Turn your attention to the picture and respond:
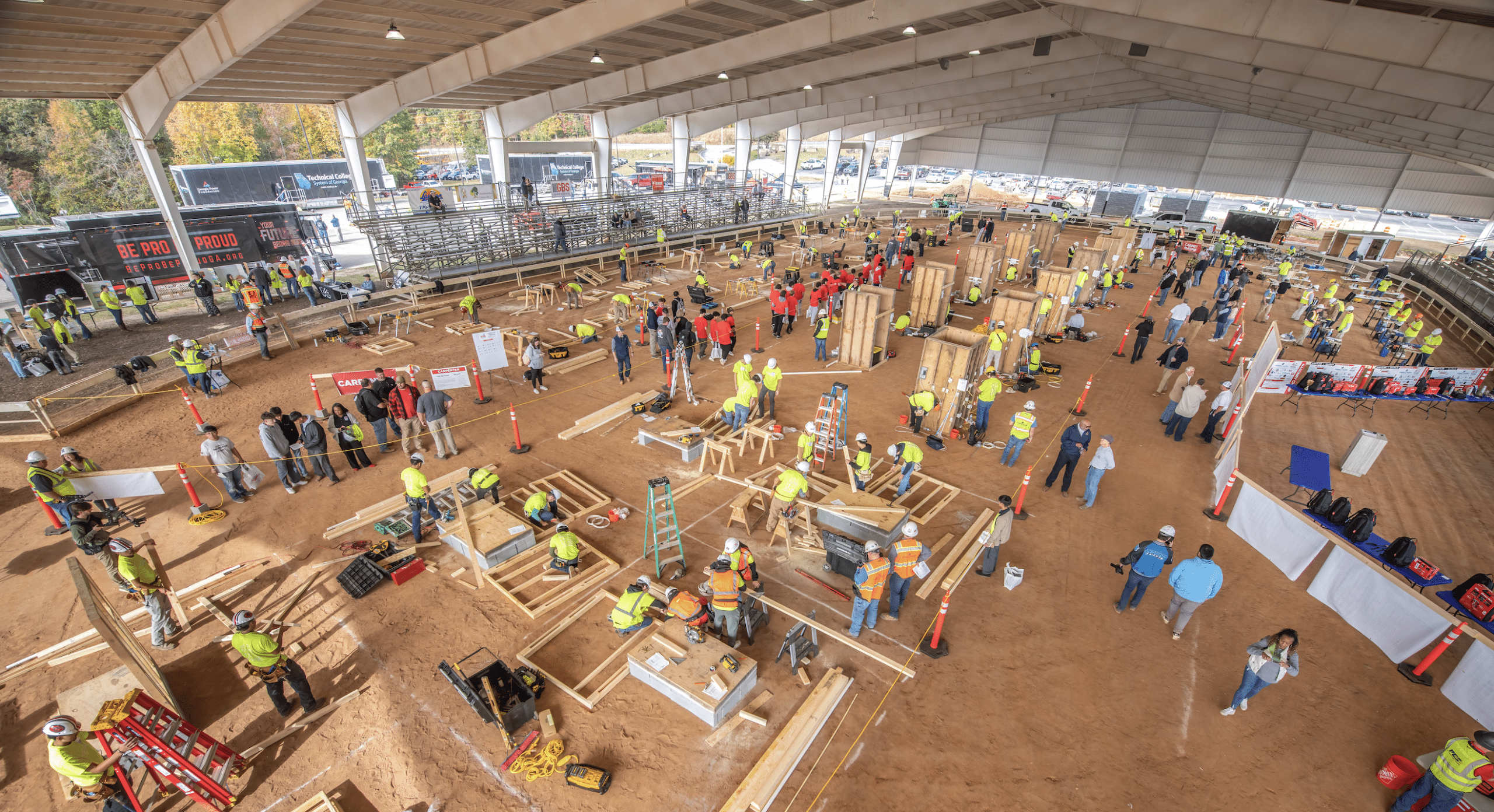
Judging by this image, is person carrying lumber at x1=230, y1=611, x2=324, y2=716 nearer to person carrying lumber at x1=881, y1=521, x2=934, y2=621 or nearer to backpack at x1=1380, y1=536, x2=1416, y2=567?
person carrying lumber at x1=881, y1=521, x2=934, y2=621

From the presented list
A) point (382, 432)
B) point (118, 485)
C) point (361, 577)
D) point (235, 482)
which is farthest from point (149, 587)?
point (382, 432)

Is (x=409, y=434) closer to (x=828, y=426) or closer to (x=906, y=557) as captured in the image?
(x=828, y=426)

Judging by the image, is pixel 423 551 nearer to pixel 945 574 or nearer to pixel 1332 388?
pixel 945 574

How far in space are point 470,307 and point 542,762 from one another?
18309 mm

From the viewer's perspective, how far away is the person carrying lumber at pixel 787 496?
9570mm

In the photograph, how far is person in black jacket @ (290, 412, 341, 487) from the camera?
1213cm

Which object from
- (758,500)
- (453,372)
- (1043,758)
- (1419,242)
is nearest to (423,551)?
(453,372)

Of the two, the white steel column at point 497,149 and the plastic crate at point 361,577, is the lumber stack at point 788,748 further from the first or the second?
the white steel column at point 497,149

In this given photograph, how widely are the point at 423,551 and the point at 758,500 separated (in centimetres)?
643

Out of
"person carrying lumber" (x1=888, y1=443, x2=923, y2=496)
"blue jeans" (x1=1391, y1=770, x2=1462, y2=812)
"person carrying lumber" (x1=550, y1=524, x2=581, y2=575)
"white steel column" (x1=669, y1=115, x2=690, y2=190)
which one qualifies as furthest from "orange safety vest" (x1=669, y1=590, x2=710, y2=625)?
"white steel column" (x1=669, y1=115, x2=690, y2=190)

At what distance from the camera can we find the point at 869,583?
26.3ft

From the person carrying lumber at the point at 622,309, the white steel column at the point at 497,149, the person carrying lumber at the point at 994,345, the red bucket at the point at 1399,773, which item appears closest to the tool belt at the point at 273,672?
the red bucket at the point at 1399,773

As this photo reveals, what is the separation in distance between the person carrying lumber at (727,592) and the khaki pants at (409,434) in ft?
30.4

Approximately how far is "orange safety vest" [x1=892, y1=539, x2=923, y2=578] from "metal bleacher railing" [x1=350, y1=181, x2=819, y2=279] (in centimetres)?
2649
